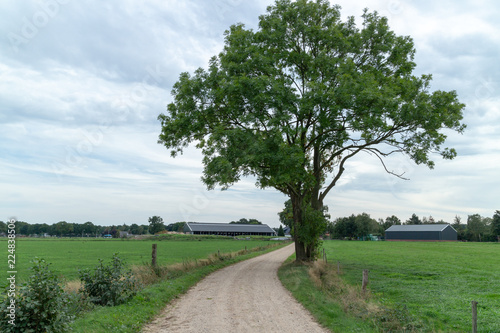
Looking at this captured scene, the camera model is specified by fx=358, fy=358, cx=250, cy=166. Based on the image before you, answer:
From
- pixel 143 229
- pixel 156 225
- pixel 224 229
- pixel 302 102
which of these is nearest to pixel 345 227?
pixel 224 229

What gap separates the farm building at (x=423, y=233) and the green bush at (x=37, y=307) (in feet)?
481

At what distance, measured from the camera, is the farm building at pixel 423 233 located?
133250 mm

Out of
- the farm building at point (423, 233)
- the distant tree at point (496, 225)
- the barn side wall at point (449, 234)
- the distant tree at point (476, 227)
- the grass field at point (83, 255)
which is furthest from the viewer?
the farm building at point (423, 233)

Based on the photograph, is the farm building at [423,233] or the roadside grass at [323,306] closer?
the roadside grass at [323,306]

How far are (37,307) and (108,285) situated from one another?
155 inches

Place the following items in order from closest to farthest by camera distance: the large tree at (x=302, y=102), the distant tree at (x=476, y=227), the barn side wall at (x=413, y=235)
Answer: the large tree at (x=302, y=102) → the distant tree at (x=476, y=227) → the barn side wall at (x=413, y=235)

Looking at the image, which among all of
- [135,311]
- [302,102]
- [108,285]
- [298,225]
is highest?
[302,102]

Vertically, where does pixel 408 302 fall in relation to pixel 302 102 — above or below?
below

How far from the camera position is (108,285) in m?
11.2

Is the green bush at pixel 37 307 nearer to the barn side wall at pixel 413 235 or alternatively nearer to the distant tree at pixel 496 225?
the distant tree at pixel 496 225

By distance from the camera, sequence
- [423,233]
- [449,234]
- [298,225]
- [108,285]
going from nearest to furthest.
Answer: [108,285] < [298,225] < [449,234] < [423,233]

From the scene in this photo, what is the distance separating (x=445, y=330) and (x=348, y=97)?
40.7ft

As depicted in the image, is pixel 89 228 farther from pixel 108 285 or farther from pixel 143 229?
pixel 108 285

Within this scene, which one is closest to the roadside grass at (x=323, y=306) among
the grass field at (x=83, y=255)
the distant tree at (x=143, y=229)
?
the grass field at (x=83, y=255)
